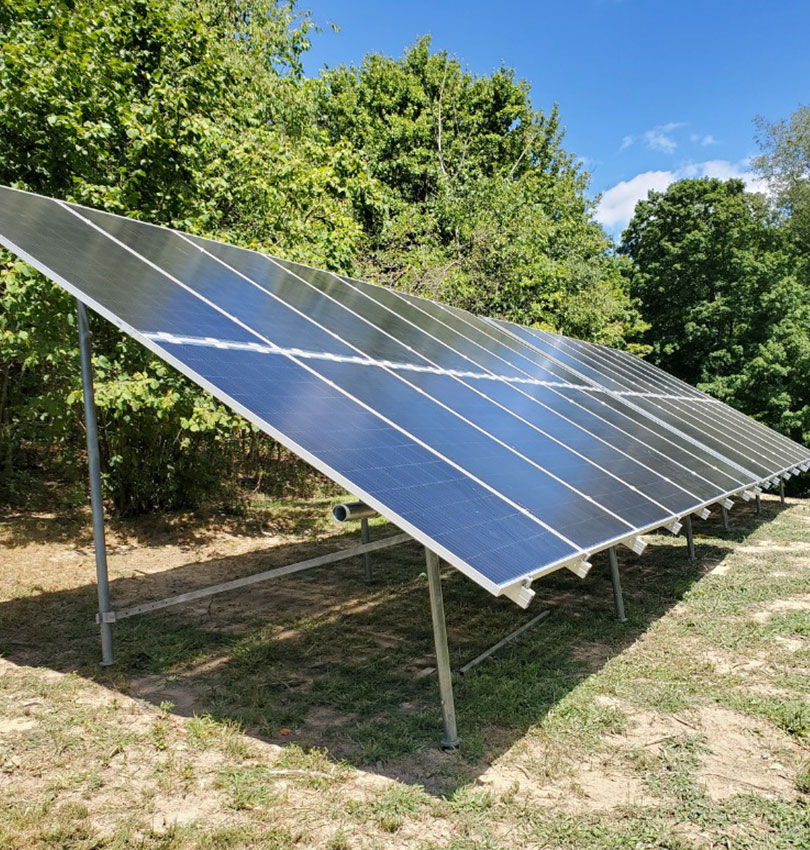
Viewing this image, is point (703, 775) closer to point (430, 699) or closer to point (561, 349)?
point (430, 699)

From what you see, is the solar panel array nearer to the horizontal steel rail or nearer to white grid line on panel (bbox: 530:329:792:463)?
the horizontal steel rail

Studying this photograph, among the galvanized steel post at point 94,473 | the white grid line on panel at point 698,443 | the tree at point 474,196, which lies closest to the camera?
the galvanized steel post at point 94,473

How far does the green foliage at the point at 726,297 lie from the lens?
30.8 metres

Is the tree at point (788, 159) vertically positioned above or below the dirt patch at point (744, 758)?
above

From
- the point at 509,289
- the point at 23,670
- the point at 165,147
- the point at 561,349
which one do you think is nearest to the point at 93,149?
the point at 165,147

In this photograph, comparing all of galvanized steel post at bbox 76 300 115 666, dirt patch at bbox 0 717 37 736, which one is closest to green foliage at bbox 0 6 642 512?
galvanized steel post at bbox 76 300 115 666

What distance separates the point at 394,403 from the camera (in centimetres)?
614

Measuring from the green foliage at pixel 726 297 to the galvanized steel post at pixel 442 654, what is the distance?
2901 centimetres

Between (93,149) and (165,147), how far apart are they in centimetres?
107

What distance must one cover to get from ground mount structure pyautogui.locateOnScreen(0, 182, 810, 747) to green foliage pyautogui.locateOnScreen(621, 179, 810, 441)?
2276cm

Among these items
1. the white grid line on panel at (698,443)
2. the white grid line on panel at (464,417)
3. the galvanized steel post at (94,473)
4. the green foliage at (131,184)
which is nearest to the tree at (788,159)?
the white grid line on panel at (698,443)

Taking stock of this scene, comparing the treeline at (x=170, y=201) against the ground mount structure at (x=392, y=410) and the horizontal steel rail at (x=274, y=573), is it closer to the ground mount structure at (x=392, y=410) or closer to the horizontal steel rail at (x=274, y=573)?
the ground mount structure at (x=392, y=410)

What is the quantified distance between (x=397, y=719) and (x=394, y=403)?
2566 mm

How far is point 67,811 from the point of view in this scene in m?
4.38
